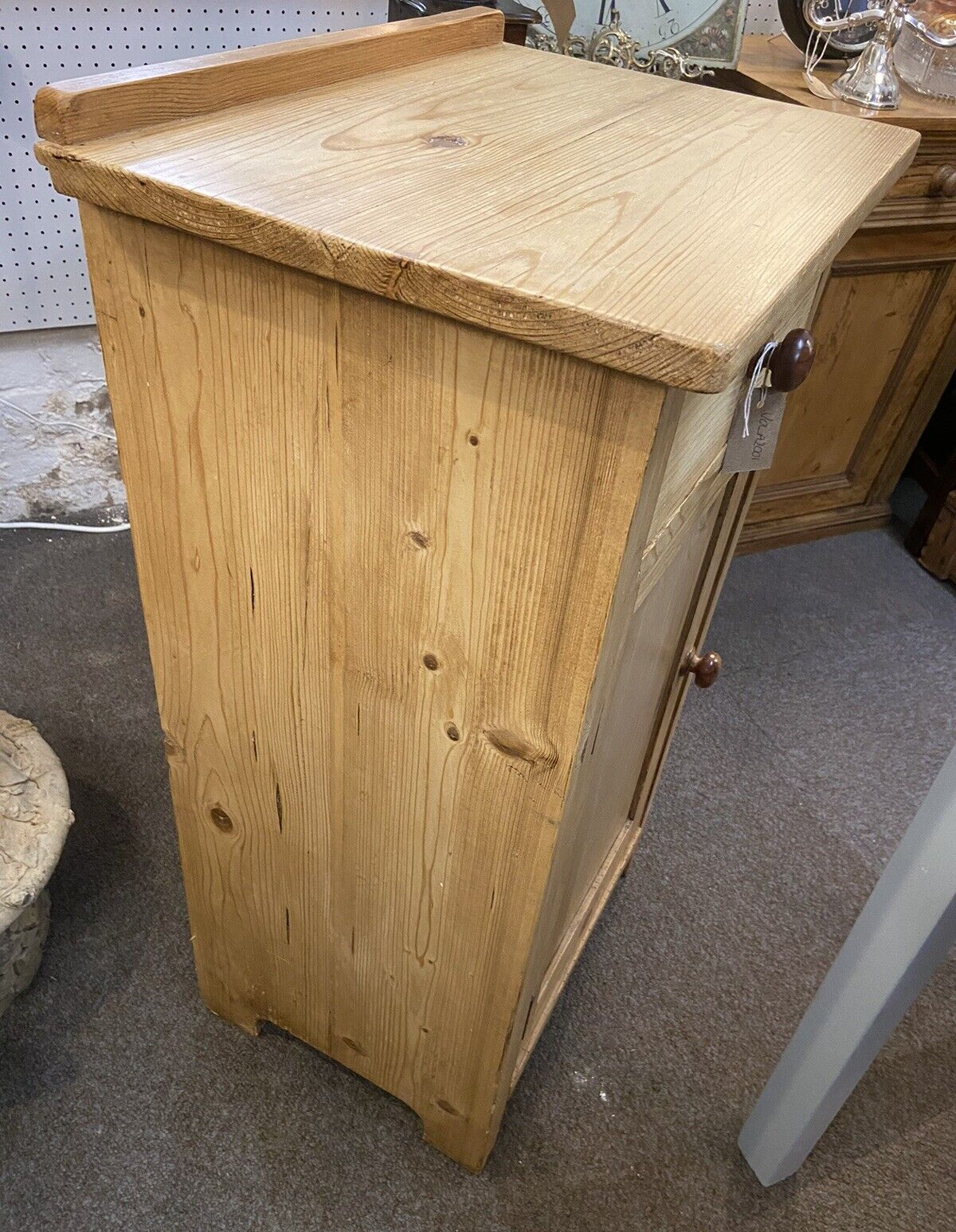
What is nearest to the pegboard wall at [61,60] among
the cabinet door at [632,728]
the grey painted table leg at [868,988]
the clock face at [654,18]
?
the clock face at [654,18]

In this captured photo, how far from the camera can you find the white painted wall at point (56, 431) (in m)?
1.69

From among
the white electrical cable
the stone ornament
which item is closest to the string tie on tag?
the stone ornament

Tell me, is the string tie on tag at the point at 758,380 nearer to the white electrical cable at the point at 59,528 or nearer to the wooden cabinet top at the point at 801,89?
the wooden cabinet top at the point at 801,89

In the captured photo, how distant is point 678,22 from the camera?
4.40 ft

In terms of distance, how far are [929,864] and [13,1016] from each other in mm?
1052

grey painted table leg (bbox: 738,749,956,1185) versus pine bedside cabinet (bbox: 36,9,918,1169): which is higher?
pine bedside cabinet (bbox: 36,9,918,1169)

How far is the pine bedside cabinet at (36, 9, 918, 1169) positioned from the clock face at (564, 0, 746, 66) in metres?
0.47

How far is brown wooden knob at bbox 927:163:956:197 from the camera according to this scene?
152 centimetres

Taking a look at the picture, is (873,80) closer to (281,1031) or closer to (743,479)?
(743,479)

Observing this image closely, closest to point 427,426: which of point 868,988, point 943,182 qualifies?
point 868,988

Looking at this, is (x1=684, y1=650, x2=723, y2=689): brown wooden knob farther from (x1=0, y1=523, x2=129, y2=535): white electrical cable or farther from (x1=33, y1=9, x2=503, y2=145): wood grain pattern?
(x1=0, y1=523, x2=129, y2=535): white electrical cable

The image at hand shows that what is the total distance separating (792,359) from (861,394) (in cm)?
139

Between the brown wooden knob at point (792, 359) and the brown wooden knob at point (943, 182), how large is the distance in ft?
3.80

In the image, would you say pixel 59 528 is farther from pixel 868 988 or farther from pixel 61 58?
pixel 868 988
